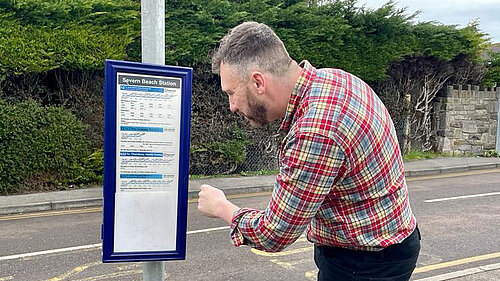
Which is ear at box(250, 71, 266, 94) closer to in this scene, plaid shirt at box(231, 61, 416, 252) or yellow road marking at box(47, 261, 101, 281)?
plaid shirt at box(231, 61, 416, 252)

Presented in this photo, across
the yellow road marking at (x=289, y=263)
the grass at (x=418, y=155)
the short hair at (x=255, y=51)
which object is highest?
the short hair at (x=255, y=51)

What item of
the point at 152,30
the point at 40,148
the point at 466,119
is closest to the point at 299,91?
the point at 152,30

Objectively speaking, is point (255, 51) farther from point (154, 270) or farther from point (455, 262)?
point (455, 262)

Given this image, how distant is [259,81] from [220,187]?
25.7 feet

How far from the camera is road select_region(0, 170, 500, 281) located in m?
4.80

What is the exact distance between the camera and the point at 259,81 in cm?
173

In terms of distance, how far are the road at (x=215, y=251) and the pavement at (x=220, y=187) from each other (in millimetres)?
328

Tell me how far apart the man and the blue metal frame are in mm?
394

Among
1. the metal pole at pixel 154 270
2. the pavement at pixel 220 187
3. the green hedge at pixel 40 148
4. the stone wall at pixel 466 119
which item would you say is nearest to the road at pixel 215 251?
the pavement at pixel 220 187

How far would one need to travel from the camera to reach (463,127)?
14.6 meters

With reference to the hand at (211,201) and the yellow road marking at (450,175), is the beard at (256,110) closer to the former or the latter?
the hand at (211,201)

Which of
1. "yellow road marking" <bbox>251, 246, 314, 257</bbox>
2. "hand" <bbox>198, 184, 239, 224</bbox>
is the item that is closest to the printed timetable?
"hand" <bbox>198, 184, 239, 224</bbox>

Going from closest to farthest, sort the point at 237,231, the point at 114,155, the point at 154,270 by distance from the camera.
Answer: the point at 237,231, the point at 114,155, the point at 154,270

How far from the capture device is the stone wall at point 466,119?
14.3 metres
